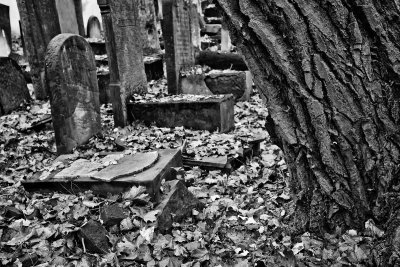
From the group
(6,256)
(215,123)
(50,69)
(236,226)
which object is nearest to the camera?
(6,256)

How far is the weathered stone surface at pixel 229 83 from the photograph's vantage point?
7336 millimetres

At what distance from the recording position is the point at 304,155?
6.39 feet

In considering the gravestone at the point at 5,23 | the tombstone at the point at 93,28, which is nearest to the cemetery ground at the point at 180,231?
the gravestone at the point at 5,23

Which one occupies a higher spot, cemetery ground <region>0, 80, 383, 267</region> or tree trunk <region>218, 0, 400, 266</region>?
tree trunk <region>218, 0, 400, 266</region>

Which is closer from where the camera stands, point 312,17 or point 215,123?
point 312,17

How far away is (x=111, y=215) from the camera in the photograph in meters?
2.55

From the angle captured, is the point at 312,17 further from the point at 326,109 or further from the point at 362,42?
the point at 326,109

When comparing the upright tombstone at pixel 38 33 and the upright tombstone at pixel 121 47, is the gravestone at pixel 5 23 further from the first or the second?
the upright tombstone at pixel 121 47

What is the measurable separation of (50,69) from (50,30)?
3658 mm

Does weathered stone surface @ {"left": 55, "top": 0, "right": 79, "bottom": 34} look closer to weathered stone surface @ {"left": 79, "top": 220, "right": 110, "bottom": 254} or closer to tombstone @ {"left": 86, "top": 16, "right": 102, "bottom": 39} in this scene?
tombstone @ {"left": 86, "top": 16, "right": 102, "bottom": 39}

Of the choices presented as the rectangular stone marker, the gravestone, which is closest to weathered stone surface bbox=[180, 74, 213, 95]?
the rectangular stone marker

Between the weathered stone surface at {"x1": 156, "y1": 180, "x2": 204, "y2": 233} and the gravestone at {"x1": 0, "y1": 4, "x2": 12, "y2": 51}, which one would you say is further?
the gravestone at {"x1": 0, "y1": 4, "x2": 12, "y2": 51}

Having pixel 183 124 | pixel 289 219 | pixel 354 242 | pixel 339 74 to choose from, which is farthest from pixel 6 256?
pixel 183 124

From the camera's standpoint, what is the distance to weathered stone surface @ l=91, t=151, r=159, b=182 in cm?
300
